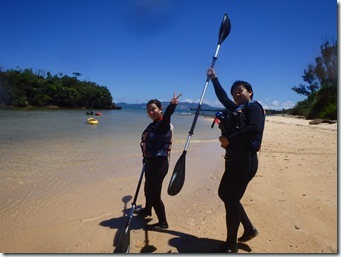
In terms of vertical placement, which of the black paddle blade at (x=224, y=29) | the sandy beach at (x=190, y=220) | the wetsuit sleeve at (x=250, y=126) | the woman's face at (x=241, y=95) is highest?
the black paddle blade at (x=224, y=29)

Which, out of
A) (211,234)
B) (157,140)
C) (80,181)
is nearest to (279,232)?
(211,234)

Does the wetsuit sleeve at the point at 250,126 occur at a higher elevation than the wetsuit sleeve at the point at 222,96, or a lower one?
lower

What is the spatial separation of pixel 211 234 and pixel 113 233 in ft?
3.86

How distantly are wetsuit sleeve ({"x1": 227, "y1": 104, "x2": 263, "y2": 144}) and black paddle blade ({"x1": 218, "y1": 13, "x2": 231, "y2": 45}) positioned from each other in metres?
1.58

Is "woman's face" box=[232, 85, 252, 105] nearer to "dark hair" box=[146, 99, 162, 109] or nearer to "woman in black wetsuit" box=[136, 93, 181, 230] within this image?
"woman in black wetsuit" box=[136, 93, 181, 230]

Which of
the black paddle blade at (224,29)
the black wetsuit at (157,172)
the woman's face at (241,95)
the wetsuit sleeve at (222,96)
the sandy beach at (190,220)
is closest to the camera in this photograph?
the woman's face at (241,95)

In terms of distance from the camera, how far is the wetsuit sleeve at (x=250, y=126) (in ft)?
7.81

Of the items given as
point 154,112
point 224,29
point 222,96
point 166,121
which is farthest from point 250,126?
point 224,29

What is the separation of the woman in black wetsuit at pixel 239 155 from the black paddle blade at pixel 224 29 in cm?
117

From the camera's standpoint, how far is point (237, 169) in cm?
254

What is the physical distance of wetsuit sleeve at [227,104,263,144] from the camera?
2381 millimetres

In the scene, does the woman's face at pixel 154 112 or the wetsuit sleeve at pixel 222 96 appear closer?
the wetsuit sleeve at pixel 222 96

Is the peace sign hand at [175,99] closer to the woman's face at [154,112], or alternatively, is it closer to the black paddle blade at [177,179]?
the woman's face at [154,112]

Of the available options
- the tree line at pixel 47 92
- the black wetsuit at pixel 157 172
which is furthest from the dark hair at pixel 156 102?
the tree line at pixel 47 92
